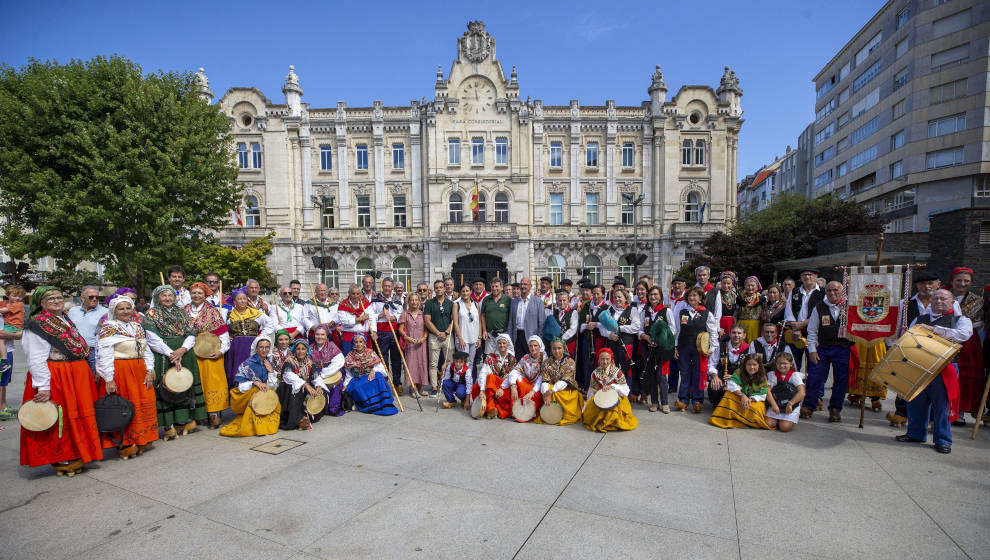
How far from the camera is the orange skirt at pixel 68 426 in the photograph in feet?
15.1

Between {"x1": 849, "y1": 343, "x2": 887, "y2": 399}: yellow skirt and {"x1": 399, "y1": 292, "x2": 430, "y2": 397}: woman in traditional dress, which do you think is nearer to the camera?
{"x1": 849, "y1": 343, "x2": 887, "y2": 399}: yellow skirt

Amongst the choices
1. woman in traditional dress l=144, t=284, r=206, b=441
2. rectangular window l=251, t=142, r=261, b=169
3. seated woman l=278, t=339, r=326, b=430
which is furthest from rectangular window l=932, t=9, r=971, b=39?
rectangular window l=251, t=142, r=261, b=169

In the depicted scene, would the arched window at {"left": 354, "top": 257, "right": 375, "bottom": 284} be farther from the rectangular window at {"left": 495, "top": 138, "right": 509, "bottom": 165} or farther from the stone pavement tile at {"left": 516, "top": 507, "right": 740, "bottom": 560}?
the stone pavement tile at {"left": 516, "top": 507, "right": 740, "bottom": 560}

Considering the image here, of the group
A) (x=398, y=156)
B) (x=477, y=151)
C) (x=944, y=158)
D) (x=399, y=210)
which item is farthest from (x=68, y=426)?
(x=944, y=158)

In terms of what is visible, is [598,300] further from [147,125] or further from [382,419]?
[147,125]

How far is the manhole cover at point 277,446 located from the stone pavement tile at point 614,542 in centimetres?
357

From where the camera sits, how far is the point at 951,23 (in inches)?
1146

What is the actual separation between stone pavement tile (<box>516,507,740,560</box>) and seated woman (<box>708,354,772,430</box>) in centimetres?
322

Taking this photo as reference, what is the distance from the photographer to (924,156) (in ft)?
98.9

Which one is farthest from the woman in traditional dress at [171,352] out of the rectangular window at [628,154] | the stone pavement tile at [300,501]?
the rectangular window at [628,154]

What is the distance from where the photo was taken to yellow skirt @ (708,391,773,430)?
6102mm

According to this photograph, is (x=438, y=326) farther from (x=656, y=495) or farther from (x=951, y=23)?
(x=951, y=23)

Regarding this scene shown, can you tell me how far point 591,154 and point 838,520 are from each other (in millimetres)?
29897

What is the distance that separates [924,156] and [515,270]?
29606mm
